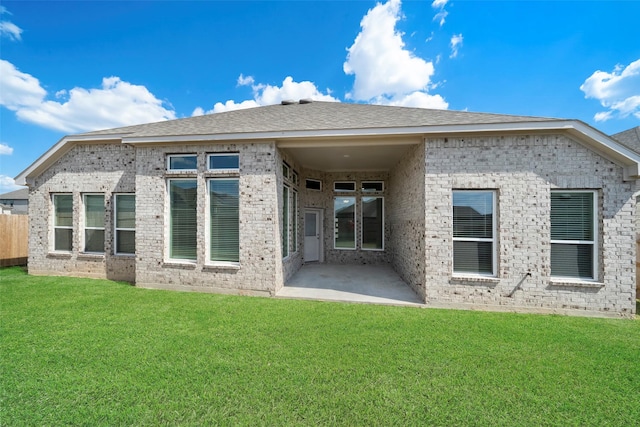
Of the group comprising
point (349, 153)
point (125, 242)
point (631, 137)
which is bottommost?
point (125, 242)

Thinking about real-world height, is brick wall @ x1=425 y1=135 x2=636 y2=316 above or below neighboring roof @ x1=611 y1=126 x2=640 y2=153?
below

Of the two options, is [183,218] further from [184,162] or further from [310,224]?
[310,224]

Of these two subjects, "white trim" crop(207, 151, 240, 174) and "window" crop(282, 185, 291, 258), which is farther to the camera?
"window" crop(282, 185, 291, 258)

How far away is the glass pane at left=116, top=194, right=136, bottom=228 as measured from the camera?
6914 millimetres

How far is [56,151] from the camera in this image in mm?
7008

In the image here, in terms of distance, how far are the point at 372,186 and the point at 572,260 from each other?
19.9 ft

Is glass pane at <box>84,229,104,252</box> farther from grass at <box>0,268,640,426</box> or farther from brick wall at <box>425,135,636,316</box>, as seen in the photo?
brick wall at <box>425,135,636,316</box>

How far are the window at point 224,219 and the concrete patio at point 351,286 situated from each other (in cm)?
170

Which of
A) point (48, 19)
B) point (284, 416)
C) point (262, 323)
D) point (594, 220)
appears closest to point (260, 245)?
point (262, 323)

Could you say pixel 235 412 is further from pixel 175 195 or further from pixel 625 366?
pixel 175 195

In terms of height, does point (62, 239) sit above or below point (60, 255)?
above

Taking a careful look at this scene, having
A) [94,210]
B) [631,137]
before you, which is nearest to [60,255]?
[94,210]

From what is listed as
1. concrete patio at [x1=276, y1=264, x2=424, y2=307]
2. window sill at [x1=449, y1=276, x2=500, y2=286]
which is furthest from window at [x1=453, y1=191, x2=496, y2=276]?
concrete patio at [x1=276, y1=264, x2=424, y2=307]

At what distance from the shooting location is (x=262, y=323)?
4199 millimetres
